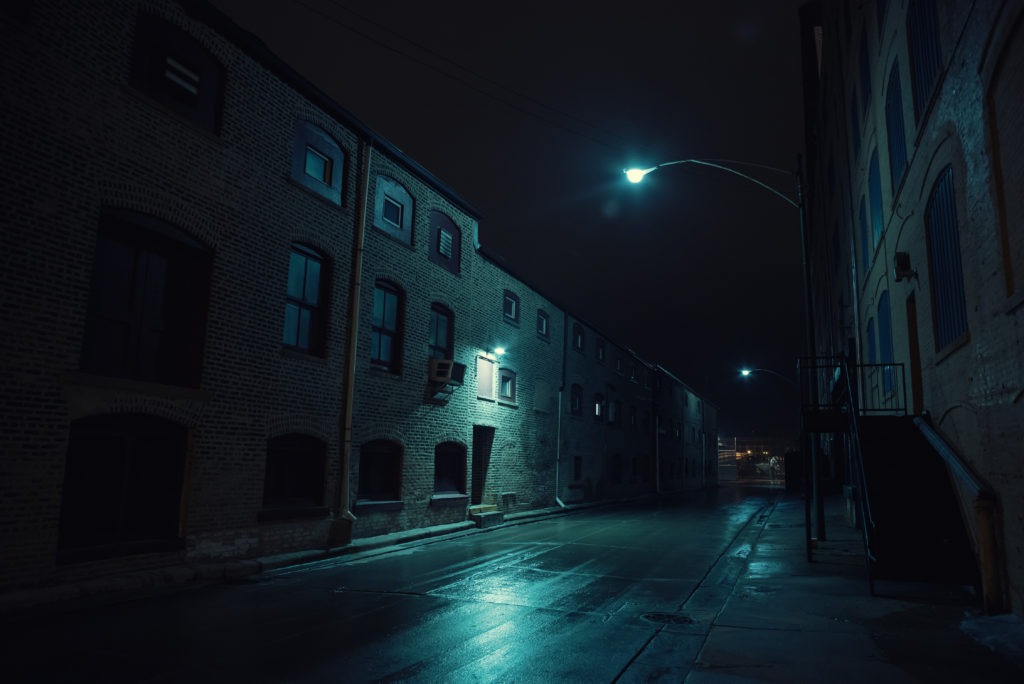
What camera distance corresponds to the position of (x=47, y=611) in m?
7.35

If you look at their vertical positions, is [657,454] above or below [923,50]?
below

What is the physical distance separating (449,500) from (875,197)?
43.8 ft

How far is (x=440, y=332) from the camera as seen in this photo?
18438mm

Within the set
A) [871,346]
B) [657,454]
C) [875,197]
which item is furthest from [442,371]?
[657,454]

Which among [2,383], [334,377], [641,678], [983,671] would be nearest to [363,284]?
[334,377]

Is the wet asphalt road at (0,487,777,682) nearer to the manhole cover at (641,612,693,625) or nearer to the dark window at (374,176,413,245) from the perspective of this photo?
the manhole cover at (641,612,693,625)

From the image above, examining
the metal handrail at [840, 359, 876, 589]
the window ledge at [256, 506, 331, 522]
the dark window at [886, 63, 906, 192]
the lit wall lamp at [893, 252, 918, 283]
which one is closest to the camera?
the metal handrail at [840, 359, 876, 589]

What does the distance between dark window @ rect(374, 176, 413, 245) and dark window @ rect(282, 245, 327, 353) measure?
7.62ft

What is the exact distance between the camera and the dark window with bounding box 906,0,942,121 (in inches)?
368

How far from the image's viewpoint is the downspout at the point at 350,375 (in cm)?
1315

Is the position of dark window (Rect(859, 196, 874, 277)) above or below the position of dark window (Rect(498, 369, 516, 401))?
above

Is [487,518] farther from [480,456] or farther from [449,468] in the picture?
[480,456]

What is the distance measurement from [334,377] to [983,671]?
11617mm

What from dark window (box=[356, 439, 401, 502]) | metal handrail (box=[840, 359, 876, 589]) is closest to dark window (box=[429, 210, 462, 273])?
dark window (box=[356, 439, 401, 502])
